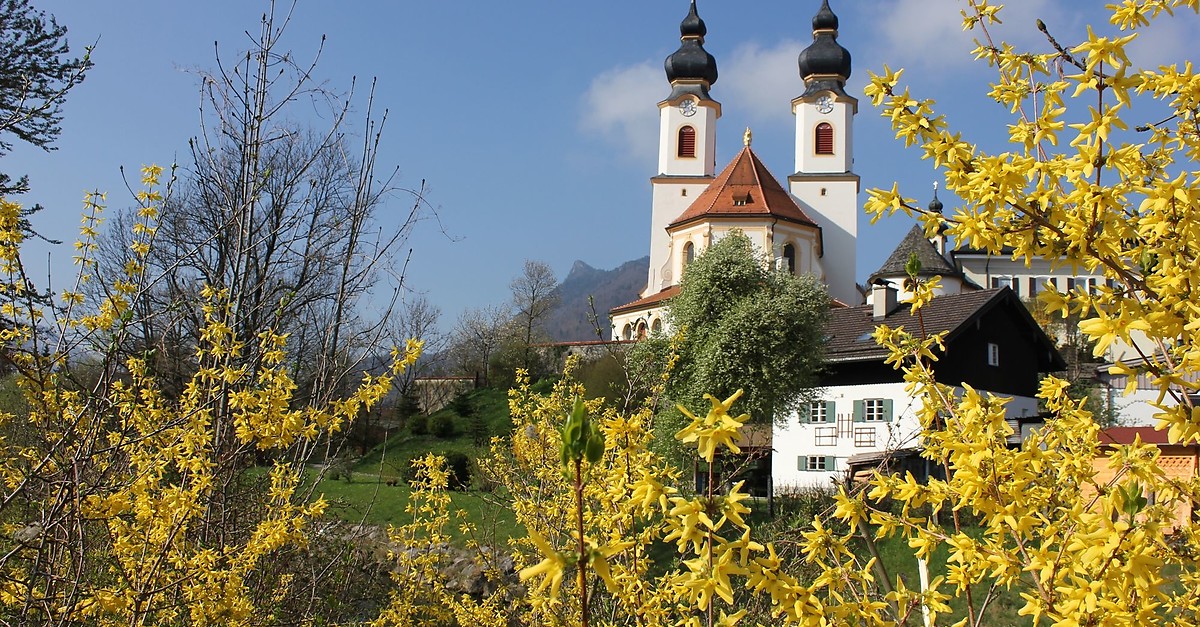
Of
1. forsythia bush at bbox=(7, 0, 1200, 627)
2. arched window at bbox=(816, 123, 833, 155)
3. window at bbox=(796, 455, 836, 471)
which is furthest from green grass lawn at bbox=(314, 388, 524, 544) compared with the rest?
arched window at bbox=(816, 123, 833, 155)

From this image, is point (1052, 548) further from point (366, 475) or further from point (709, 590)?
point (366, 475)

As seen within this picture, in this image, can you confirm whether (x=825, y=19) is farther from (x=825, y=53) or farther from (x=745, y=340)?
(x=745, y=340)

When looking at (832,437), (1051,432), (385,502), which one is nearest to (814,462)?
(832,437)

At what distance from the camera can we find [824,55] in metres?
43.4

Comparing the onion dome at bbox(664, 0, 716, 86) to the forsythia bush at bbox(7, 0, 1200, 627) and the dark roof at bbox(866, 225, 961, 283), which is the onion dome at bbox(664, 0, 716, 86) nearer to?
the dark roof at bbox(866, 225, 961, 283)

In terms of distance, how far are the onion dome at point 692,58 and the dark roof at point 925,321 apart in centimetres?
2488

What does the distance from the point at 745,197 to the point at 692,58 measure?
9.49 meters

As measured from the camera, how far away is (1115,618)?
1639mm

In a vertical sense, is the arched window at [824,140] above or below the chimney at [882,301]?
above

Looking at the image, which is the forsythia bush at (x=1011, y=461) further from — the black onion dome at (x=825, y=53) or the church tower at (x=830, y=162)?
the black onion dome at (x=825, y=53)

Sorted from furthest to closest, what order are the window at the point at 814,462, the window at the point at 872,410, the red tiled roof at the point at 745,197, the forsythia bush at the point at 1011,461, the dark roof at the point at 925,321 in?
the red tiled roof at the point at 745,197 → the window at the point at 814,462 → the dark roof at the point at 925,321 → the window at the point at 872,410 → the forsythia bush at the point at 1011,461

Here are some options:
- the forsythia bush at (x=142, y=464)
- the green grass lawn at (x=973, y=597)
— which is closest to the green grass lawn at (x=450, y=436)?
the green grass lawn at (x=973, y=597)

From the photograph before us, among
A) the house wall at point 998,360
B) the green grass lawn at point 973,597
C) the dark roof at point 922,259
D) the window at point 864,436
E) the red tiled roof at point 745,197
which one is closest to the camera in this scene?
the green grass lawn at point 973,597

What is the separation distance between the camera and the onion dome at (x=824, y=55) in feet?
143
